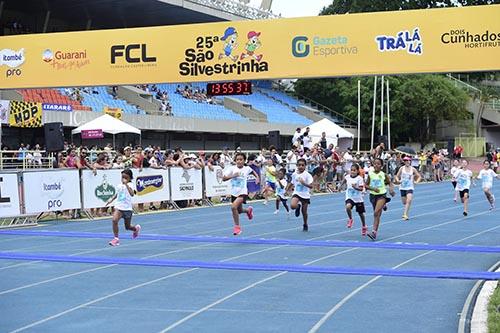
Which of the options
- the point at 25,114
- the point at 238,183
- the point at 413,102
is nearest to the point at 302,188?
the point at 238,183

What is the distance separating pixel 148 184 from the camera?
950 inches

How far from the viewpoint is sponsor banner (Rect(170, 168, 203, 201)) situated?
82.8 ft

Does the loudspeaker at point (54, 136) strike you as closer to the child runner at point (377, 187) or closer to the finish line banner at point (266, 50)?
the finish line banner at point (266, 50)

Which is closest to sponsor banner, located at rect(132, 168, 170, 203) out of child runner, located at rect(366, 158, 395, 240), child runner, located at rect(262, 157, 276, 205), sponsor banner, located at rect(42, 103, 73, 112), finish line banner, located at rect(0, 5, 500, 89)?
child runner, located at rect(262, 157, 276, 205)

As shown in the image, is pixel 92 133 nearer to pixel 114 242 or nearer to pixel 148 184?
pixel 148 184

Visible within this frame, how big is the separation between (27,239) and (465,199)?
12.4 meters

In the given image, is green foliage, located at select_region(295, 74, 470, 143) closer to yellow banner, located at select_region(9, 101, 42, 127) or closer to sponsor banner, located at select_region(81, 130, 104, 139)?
yellow banner, located at select_region(9, 101, 42, 127)

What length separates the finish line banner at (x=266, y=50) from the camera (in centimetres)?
1614

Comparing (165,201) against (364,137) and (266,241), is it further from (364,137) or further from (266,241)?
(364,137)

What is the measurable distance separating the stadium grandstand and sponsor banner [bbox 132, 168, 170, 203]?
13.4 meters

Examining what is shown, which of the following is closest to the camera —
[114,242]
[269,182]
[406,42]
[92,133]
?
[114,242]

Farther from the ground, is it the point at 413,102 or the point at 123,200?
the point at 413,102

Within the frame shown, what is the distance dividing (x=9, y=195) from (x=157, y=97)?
89.4 feet

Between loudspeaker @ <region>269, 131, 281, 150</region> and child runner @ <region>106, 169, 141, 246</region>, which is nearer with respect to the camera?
child runner @ <region>106, 169, 141, 246</region>
